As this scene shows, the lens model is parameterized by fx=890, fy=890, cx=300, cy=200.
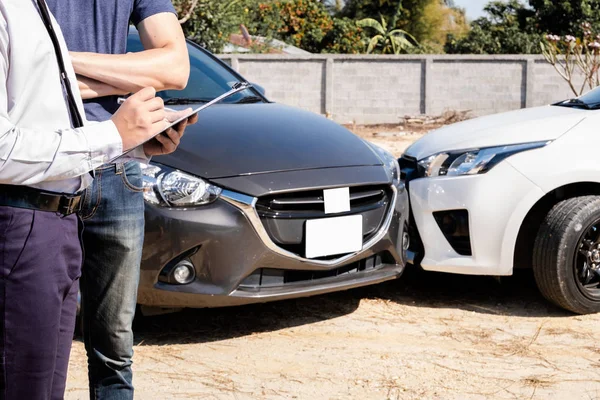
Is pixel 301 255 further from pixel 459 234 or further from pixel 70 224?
pixel 70 224

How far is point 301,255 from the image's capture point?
12.8 ft

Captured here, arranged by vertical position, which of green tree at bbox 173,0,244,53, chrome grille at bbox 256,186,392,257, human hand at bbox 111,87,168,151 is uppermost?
green tree at bbox 173,0,244,53

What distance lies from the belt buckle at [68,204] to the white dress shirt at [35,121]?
0.03 metres

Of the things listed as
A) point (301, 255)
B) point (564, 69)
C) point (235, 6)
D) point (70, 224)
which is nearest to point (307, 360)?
point (301, 255)

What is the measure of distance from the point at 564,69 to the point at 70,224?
1898 cm

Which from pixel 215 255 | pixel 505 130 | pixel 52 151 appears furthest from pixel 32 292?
pixel 505 130

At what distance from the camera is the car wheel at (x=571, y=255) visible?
428 centimetres

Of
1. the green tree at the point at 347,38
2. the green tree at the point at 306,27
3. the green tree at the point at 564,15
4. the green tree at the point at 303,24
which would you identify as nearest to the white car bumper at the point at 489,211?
the green tree at the point at 306,27

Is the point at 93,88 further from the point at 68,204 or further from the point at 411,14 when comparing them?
the point at 411,14

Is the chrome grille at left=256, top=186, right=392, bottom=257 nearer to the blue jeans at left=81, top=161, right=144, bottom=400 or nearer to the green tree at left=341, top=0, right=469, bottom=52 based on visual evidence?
the blue jeans at left=81, top=161, right=144, bottom=400

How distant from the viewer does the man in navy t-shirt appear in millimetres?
2139

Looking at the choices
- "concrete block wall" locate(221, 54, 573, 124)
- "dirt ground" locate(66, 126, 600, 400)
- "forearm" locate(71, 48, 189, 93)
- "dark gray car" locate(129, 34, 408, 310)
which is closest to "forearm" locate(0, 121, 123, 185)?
"forearm" locate(71, 48, 189, 93)

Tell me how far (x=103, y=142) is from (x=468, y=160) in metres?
3.03

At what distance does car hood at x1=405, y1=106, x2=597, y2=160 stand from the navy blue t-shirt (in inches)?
104
